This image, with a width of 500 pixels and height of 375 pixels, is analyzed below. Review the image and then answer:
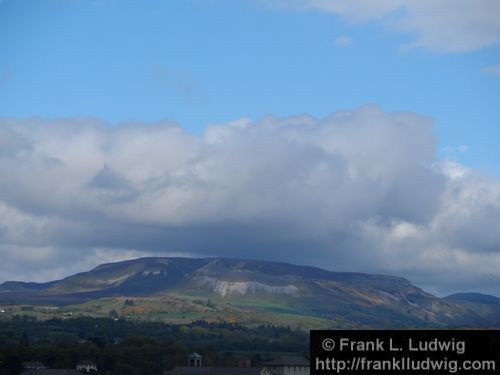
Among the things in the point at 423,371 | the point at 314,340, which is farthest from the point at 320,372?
the point at 423,371

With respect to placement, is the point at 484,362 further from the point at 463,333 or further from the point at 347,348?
the point at 347,348

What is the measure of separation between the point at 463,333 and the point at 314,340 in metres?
7.94

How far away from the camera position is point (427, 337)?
58.2m

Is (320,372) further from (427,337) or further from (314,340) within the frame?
(427,337)

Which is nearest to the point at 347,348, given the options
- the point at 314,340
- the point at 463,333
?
the point at 314,340

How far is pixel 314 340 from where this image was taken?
5888cm

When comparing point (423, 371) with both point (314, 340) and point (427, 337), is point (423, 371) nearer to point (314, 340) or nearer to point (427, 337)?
point (427, 337)

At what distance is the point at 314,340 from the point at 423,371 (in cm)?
599

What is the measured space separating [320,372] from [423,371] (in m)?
5.45

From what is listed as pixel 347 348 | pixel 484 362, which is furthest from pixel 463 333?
pixel 347 348

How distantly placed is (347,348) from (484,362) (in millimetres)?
7261

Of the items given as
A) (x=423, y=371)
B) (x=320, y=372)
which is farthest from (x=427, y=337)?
(x=320, y=372)

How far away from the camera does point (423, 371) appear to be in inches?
2276

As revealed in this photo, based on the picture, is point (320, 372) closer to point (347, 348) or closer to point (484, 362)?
point (347, 348)
